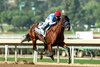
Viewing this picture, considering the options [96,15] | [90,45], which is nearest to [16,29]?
[96,15]

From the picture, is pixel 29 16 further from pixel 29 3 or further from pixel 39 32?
pixel 39 32

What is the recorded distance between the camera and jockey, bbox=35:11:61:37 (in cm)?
1445

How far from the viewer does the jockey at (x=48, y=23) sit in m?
14.5

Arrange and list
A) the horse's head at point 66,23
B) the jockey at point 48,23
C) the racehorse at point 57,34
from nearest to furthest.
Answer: the horse's head at point 66,23 < the racehorse at point 57,34 < the jockey at point 48,23

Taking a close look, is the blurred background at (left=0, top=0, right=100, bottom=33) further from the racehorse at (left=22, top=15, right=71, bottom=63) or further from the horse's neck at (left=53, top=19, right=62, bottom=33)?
the horse's neck at (left=53, top=19, right=62, bottom=33)

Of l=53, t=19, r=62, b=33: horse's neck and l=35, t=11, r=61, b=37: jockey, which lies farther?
l=35, t=11, r=61, b=37: jockey

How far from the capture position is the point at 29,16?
97.3 m

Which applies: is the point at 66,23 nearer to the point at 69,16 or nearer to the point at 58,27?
the point at 58,27

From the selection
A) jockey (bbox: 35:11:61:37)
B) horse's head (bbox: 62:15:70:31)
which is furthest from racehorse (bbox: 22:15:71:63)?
jockey (bbox: 35:11:61:37)

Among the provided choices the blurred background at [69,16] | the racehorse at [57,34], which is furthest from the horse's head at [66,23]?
the blurred background at [69,16]

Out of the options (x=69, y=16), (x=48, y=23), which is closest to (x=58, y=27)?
(x=48, y=23)

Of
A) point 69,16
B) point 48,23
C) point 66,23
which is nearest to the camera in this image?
point 66,23

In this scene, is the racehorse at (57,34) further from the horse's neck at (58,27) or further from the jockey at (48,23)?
the jockey at (48,23)

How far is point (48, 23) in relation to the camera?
1480 centimetres
